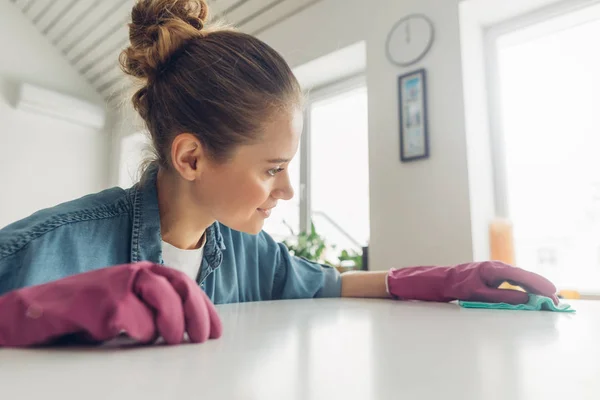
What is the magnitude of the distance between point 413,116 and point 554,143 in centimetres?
61

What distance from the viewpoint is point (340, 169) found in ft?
9.96

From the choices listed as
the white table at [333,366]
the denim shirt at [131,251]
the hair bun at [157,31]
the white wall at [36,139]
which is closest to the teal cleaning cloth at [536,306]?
the white table at [333,366]

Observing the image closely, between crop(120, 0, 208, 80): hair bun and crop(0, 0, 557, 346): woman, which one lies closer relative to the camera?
crop(0, 0, 557, 346): woman

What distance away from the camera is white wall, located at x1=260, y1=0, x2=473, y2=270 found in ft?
6.57

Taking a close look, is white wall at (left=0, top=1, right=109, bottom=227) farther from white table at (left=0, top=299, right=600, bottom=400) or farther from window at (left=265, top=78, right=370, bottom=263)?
white table at (left=0, top=299, right=600, bottom=400)

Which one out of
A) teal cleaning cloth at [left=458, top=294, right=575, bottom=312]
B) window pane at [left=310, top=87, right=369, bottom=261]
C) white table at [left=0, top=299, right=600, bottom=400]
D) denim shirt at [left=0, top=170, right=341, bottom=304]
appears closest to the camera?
white table at [left=0, top=299, right=600, bottom=400]

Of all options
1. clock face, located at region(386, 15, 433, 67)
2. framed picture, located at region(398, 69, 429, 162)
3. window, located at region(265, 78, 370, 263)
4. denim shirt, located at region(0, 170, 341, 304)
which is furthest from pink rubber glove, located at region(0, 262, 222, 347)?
window, located at region(265, 78, 370, 263)

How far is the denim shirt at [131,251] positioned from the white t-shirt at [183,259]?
1 centimetres

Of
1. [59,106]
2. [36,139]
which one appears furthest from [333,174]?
[36,139]

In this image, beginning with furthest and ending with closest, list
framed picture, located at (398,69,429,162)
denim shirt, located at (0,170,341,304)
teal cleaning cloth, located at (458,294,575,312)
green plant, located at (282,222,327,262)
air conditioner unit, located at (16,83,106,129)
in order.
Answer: air conditioner unit, located at (16,83,106,129)
green plant, located at (282,222,327,262)
framed picture, located at (398,69,429,162)
teal cleaning cloth, located at (458,294,575,312)
denim shirt, located at (0,170,341,304)

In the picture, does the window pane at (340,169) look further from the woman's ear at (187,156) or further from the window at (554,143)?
the woman's ear at (187,156)

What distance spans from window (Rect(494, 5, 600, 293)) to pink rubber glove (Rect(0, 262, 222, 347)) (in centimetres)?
192

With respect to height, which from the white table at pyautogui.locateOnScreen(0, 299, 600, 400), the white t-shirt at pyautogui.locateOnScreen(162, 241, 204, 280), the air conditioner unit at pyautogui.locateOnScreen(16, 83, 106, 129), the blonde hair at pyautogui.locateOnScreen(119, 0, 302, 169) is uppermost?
the air conditioner unit at pyautogui.locateOnScreen(16, 83, 106, 129)

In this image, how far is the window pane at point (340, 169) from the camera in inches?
113
